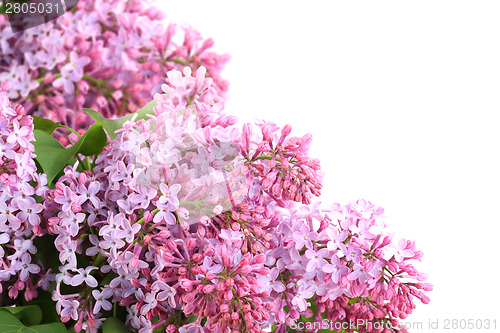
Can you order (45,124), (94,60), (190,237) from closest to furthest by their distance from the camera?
(190,237), (45,124), (94,60)

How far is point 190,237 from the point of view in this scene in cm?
51

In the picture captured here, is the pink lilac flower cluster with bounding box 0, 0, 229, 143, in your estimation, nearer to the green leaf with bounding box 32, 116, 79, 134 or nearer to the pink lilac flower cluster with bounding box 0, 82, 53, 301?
the green leaf with bounding box 32, 116, 79, 134

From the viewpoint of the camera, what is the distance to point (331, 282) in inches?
20.8

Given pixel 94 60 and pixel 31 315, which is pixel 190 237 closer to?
pixel 31 315

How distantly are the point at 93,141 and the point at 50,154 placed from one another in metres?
0.04

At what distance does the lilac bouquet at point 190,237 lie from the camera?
49 cm

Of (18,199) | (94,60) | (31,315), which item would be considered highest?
(94,60)

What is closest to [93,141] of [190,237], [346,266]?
[190,237]

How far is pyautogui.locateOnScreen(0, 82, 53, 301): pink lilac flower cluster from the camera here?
0.51 metres

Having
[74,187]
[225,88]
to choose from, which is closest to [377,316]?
[74,187]

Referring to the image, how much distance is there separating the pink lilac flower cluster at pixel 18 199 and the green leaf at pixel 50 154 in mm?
18

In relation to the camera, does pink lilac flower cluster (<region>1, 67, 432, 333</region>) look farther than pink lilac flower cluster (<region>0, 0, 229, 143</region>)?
No

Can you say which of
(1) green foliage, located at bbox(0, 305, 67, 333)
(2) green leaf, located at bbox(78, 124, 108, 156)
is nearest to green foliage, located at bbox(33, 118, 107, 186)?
(2) green leaf, located at bbox(78, 124, 108, 156)

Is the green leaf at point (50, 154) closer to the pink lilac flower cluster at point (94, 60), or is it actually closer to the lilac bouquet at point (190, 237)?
the lilac bouquet at point (190, 237)
